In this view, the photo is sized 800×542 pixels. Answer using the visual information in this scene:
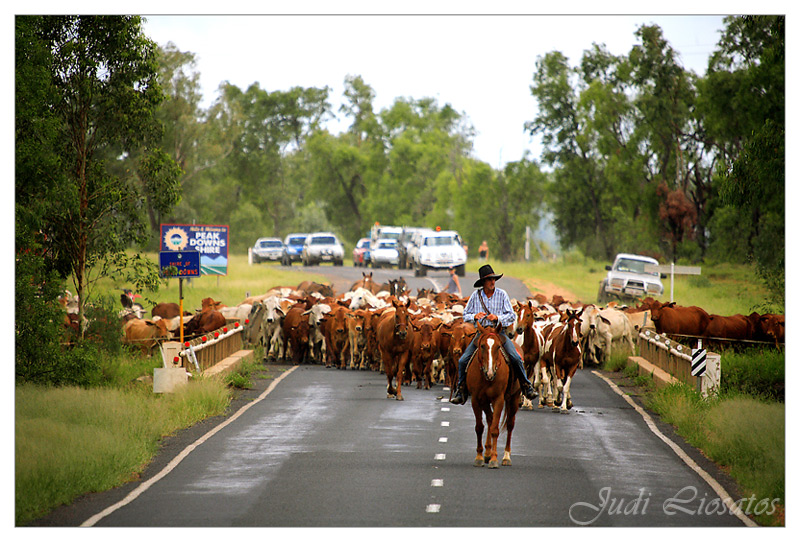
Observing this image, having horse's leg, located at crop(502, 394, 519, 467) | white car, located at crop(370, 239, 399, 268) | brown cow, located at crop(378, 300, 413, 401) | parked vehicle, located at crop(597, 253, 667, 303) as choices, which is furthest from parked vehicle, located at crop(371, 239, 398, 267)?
horse's leg, located at crop(502, 394, 519, 467)

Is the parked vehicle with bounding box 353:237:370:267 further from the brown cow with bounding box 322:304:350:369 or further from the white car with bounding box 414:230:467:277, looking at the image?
the brown cow with bounding box 322:304:350:369

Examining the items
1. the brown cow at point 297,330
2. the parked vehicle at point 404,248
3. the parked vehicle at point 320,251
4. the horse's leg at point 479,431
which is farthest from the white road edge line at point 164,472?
the parked vehicle at point 320,251

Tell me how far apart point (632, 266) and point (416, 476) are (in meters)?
32.0

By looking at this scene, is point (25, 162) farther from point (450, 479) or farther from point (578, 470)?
point (578, 470)

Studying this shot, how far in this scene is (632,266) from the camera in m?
42.9

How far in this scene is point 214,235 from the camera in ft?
120

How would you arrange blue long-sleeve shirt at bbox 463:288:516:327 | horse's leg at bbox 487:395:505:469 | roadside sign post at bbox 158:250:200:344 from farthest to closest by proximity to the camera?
roadside sign post at bbox 158:250:200:344, blue long-sleeve shirt at bbox 463:288:516:327, horse's leg at bbox 487:395:505:469

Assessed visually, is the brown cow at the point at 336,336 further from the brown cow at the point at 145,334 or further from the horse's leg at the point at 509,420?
the horse's leg at the point at 509,420

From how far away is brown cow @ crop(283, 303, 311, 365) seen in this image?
2778 centimetres

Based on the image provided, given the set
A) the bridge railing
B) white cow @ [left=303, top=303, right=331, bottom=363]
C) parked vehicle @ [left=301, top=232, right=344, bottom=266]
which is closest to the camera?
the bridge railing

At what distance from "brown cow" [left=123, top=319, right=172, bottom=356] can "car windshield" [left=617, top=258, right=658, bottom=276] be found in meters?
22.2

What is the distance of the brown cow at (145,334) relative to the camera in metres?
25.3

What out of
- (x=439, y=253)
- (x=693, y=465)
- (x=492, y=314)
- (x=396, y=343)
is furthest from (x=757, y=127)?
(x=439, y=253)

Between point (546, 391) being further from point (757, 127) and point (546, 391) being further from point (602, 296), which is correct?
point (602, 296)
